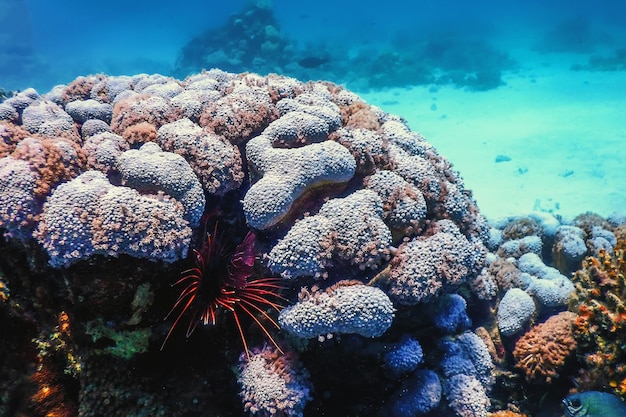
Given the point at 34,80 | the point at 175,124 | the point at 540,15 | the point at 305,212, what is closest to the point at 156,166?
the point at 175,124

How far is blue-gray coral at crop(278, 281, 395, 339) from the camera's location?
2.71 metres

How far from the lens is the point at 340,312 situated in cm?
271

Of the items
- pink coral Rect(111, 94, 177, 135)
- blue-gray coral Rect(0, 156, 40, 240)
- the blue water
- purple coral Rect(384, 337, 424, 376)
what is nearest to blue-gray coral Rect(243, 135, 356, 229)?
pink coral Rect(111, 94, 177, 135)

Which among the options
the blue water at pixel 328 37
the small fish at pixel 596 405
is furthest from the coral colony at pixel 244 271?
the blue water at pixel 328 37

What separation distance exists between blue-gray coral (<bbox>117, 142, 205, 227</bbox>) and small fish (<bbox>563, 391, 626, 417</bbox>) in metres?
3.44

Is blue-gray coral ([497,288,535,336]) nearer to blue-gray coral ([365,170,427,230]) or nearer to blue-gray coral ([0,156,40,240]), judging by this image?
blue-gray coral ([365,170,427,230])

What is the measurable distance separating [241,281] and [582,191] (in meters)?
13.1

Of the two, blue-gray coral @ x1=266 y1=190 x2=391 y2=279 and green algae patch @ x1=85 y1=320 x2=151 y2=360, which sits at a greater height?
blue-gray coral @ x1=266 y1=190 x2=391 y2=279

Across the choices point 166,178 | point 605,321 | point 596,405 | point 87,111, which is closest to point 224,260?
point 166,178

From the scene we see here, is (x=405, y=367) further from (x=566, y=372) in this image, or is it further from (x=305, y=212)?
(x=566, y=372)

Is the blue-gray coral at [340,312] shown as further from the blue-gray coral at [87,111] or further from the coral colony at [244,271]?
the blue-gray coral at [87,111]

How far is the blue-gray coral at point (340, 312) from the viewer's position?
2.71m

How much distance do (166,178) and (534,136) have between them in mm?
17260

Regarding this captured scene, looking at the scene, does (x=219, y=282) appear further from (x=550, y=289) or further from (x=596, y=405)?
(x=550, y=289)
